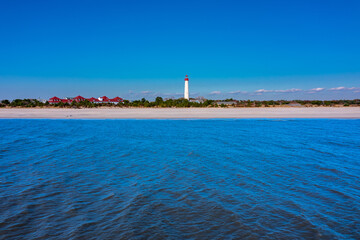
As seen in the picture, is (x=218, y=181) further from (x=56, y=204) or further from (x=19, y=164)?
(x=19, y=164)

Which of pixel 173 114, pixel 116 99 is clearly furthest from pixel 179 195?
pixel 116 99

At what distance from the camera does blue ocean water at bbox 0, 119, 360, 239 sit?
4.14 meters

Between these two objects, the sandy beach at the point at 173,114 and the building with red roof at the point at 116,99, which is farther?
the building with red roof at the point at 116,99

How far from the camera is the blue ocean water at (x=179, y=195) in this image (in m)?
4.14

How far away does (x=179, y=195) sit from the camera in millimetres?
5723

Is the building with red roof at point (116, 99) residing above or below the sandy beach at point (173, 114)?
above

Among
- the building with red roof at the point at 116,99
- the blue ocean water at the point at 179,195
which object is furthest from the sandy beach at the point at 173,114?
the building with red roof at the point at 116,99

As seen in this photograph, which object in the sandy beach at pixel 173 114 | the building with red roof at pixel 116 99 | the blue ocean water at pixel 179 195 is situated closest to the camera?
the blue ocean water at pixel 179 195

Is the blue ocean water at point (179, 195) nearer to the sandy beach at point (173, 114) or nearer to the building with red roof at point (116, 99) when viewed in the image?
the sandy beach at point (173, 114)

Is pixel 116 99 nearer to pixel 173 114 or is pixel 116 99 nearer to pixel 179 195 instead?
pixel 173 114

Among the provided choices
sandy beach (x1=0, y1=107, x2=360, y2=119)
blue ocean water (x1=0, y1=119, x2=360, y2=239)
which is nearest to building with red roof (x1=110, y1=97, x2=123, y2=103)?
sandy beach (x1=0, y1=107, x2=360, y2=119)

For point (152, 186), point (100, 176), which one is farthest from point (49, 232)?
point (100, 176)

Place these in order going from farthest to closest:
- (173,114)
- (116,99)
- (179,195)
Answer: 1. (116,99)
2. (173,114)
3. (179,195)

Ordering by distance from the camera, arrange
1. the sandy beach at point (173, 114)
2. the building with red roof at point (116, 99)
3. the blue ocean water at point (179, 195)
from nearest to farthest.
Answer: the blue ocean water at point (179, 195), the sandy beach at point (173, 114), the building with red roof at point (116, 99)
